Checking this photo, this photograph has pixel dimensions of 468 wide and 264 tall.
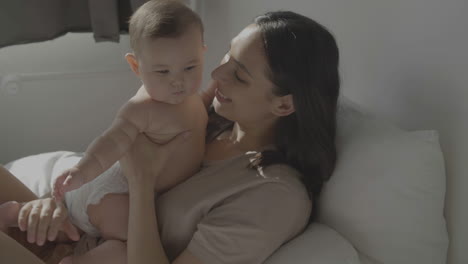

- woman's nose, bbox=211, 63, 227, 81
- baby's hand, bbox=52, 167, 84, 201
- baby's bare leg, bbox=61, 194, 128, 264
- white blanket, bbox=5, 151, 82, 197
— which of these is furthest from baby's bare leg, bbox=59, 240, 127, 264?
woman's nose, bbox=211, 63, 227, 81

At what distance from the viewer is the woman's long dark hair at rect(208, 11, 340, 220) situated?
4.01ft

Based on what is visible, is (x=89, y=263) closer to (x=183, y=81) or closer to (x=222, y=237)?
(x=222, y=237)

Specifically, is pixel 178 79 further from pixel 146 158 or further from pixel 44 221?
pixel 44 221

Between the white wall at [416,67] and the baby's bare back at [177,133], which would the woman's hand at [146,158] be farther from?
the white wall at [416,67]

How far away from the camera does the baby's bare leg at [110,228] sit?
1.33 m

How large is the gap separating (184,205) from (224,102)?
287 millimetres

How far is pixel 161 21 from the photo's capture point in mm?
1235

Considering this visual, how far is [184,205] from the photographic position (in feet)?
4.22

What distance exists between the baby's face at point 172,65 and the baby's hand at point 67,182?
0.95 ft

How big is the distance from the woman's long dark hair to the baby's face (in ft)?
0.59

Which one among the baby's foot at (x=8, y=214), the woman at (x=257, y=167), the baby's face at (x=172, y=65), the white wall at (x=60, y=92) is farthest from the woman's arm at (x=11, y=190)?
the white wall at (x=60, y=92)

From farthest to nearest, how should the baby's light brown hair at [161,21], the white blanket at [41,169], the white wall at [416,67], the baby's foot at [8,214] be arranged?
the white blanket at [41,169]
the baby's foot at [8,214]
the baby's light brown hair at [161,21]
the white wall at [416,67]

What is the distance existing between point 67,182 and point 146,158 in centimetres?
23

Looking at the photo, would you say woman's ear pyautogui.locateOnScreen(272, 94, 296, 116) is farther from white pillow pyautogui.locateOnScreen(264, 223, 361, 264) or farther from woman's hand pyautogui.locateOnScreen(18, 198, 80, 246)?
woman's hand pyautogui.locateOnScreen(18, 198, 80, 246)
